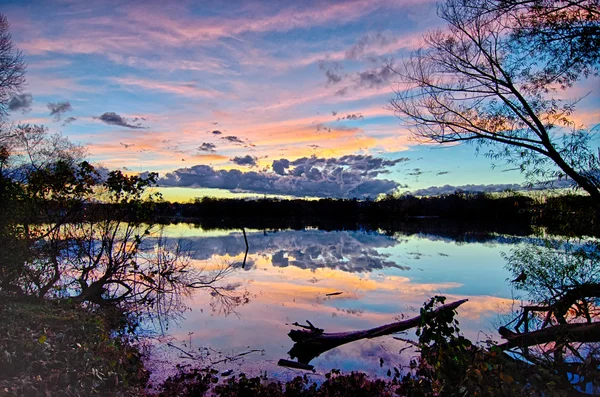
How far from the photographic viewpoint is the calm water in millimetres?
9898

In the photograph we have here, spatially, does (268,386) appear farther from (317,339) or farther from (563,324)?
(563,324)

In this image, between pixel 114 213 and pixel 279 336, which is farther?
pixel 114 213

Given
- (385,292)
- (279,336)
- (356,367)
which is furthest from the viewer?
(385,292)

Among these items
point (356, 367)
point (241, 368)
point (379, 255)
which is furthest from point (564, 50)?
point (379, 255)

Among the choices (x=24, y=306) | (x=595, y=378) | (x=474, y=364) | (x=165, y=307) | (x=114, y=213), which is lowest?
(x=165, y=307)

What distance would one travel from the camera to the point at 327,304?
1562 centimetres

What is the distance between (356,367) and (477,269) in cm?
1721

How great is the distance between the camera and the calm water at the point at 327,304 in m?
9.90

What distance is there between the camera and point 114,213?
15328 millimetres

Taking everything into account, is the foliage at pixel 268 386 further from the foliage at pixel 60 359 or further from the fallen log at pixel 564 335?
the fallen log at pixel 564 335

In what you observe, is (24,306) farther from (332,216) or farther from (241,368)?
(332,216)

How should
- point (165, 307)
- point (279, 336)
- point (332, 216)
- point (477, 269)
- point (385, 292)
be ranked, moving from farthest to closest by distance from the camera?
point (332, 216), point (477, 269), point (385, 292), point (165, 307), point (279, 336)

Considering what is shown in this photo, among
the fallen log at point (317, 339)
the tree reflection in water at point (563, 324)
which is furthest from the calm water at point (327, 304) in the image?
the tree reflection in water at point (563, 324)

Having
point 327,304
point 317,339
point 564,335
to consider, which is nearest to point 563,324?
point 564,335
